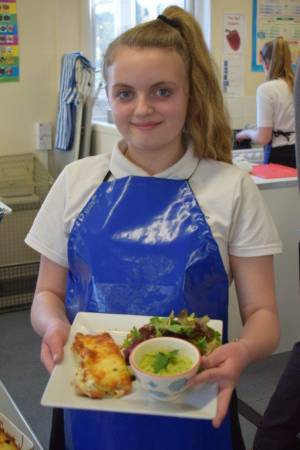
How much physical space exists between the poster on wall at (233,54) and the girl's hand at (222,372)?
3521 millimetres

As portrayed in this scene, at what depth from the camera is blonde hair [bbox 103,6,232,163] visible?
1.06 metres

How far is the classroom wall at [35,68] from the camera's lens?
11.2 ft

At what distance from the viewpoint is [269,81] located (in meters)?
3.31

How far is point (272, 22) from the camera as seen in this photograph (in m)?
4.45

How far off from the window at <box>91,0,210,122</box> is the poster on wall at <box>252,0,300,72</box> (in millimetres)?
465

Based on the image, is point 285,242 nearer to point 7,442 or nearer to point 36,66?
point 7,442

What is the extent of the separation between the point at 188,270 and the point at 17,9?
9.14ft

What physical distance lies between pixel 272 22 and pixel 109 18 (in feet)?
4.44

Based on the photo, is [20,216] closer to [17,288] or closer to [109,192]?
[17,288]

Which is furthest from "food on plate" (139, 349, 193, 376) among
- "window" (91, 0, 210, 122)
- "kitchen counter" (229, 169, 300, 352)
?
"window" (91, 0, 210, 122)

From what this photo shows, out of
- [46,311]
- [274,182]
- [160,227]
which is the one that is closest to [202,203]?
[160,227]

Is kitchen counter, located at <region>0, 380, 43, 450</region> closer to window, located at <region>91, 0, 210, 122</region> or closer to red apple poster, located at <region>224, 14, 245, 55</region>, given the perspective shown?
window, located at <region>91, 0, 210, 122</region>

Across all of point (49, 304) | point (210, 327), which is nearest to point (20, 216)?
point (49, 304)

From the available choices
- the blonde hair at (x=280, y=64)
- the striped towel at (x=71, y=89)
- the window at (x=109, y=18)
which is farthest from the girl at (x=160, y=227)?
the window at (x=109, y=18)
